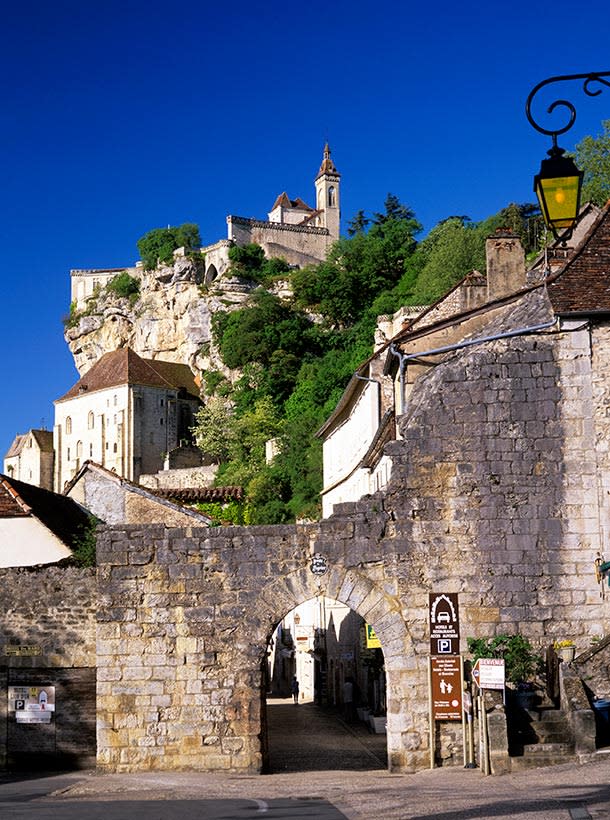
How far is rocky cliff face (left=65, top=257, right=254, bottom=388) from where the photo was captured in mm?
99750

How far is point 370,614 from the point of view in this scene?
16328 millimetres

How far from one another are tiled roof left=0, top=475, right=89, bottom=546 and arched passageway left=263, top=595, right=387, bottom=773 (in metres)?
5.03

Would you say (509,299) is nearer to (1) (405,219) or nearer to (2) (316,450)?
(2) (316,450)

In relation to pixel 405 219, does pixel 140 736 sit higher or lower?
lower

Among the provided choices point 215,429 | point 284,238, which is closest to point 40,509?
point 215,429

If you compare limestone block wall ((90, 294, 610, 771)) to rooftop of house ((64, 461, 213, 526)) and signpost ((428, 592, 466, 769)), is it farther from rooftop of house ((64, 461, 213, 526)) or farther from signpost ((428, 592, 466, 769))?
rooftop of house ((64, 461, 213, 526))

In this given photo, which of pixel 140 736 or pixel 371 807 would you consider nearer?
pixel 371 807

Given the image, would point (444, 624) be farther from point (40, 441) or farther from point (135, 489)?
point (40, 441)

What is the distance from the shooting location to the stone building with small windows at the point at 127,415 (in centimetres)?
9519

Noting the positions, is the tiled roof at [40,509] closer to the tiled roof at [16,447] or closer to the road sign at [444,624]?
the road sign at [444,624]

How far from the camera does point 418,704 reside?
16.0 m

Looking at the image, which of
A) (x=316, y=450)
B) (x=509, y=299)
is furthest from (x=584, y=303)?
(x=316, y=450)

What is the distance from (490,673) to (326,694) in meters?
22.2

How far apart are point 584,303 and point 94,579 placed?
8268 mm
